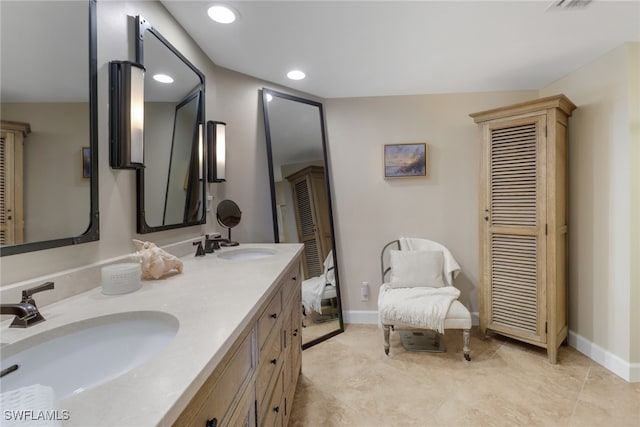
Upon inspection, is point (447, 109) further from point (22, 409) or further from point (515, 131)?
point (22, 409)

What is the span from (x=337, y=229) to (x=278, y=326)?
1709 millimetres

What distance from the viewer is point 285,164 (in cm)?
256

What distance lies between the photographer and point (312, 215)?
8.91 ft

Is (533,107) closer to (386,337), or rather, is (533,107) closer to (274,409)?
(386,337)

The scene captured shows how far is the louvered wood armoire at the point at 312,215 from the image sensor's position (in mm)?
2611

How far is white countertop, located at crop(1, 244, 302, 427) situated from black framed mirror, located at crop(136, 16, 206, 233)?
0.42 metres

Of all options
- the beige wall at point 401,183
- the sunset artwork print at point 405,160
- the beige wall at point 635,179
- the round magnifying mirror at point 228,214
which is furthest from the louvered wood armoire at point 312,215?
the beige wall at point 635,179

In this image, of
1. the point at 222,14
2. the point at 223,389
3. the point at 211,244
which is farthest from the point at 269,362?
the point at 222,14

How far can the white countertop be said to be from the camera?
17.0 inches

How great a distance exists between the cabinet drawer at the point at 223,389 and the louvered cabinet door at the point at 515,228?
2.32m

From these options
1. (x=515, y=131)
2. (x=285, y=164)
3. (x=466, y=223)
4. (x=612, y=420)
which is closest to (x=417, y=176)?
(x=466, y=223)

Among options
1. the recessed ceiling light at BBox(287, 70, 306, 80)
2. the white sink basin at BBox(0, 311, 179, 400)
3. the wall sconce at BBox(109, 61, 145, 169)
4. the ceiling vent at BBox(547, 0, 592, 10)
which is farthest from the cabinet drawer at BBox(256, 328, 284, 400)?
the ceiling vent at BBox(547, 0, 592, 10)

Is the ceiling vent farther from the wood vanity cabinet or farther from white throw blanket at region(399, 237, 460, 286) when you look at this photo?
the wood vanity cabinet

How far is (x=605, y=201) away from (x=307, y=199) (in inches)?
92.4
